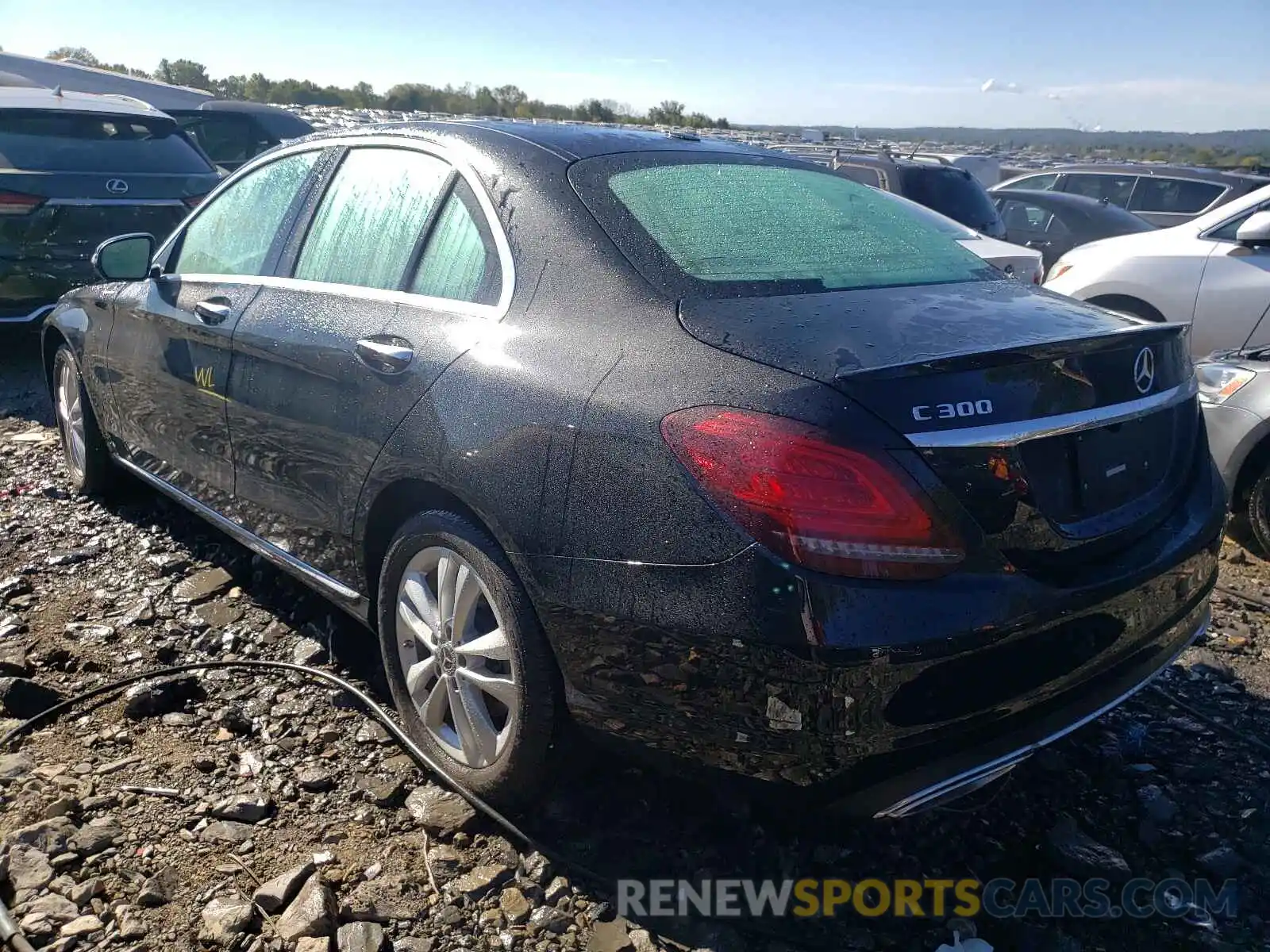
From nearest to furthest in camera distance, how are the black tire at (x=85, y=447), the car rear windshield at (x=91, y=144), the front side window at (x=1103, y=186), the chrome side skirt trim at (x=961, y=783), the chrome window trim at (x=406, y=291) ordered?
the chrome side skirt trim at (x=961, y=783)
the chrome window trim at (x=406, y=291)
the black tire at (x=85, y=447)
the car rear windshield at (x=91, y=144)
the front side window at (x=1103, y=186)

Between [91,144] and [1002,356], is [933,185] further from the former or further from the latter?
[1002,356]

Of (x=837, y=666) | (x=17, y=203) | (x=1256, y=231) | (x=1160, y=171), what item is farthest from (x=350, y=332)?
(x=1160, y=171)

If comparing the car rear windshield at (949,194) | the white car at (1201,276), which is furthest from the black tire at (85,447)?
the car rear windshield at (949,194)

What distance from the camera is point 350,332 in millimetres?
2930

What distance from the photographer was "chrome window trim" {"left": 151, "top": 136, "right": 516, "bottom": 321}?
2629 mm

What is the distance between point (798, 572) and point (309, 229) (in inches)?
85.6

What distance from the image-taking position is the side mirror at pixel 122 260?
422cm

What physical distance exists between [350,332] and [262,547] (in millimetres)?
920

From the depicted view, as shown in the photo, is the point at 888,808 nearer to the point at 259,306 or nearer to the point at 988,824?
the point at 988,824

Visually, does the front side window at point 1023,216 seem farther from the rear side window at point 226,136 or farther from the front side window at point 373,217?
the front side window at point 373,217

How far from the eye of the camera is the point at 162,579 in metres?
4.12

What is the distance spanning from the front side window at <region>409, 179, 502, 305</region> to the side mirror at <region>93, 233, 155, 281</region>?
1.90 metres

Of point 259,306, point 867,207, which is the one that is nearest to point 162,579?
point 259,306

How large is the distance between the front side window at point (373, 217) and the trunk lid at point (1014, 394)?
3.42 ft
